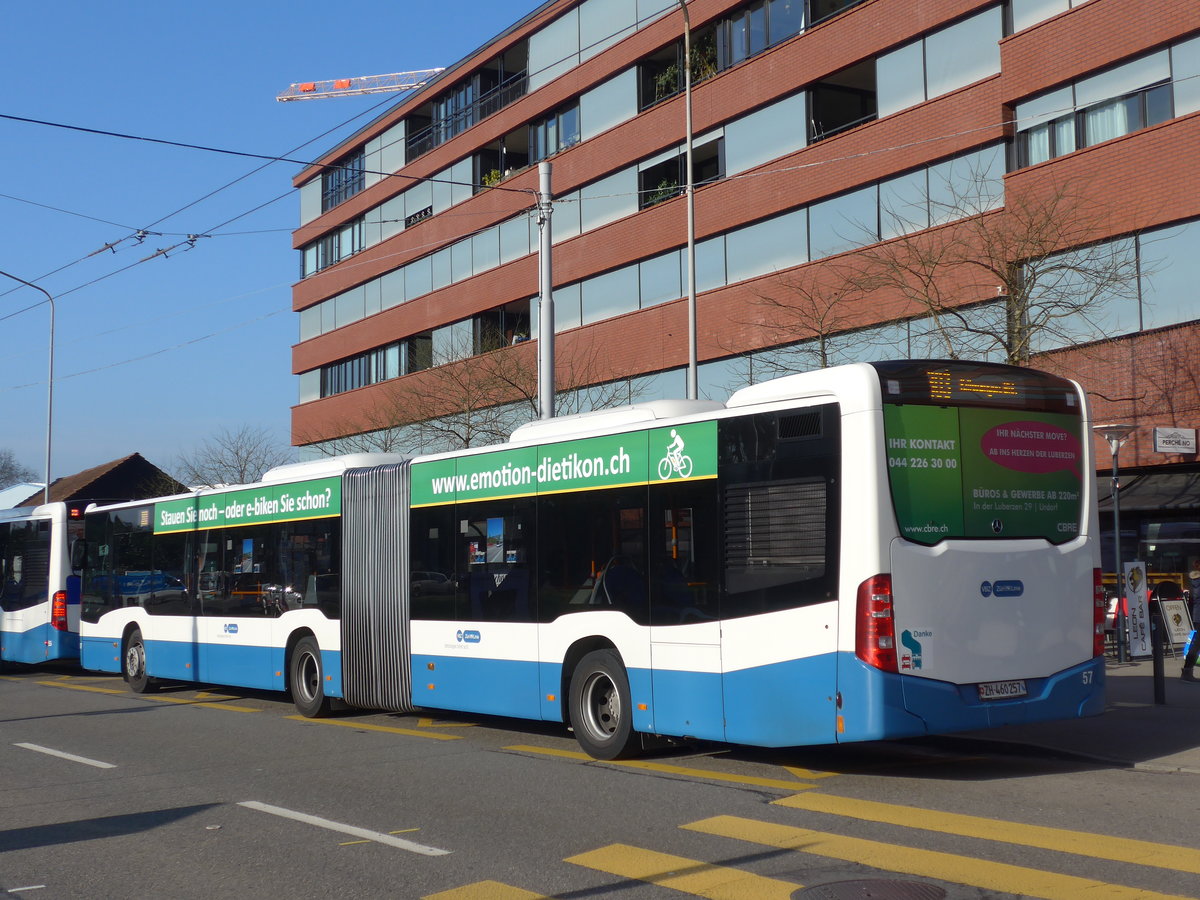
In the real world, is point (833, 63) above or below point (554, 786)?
above

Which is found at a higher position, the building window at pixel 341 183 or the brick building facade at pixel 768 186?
the building window at pixel 341 183

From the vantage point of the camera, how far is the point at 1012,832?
748 centimetres

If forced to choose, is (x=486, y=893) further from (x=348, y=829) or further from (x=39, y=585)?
(x=39, y=585)

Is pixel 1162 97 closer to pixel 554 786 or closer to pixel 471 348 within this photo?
pixel 554 786

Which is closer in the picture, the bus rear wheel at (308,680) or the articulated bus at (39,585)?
the bus rear wheel at (308,680)

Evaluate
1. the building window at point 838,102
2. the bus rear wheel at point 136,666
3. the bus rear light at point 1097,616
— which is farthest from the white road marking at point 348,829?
the building window at point 838,102

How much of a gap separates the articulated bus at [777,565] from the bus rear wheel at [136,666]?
22.9 ft

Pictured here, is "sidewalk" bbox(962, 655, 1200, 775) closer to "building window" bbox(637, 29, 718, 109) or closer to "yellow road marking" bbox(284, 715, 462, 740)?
"yellow road marking" bbox(284, 715, 462, 740)

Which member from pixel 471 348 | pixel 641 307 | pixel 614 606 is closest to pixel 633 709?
pixel 614 606

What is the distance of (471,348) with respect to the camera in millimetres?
39594

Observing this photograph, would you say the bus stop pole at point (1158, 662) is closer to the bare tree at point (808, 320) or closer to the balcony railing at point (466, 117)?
the bare tree at point (808, 320)

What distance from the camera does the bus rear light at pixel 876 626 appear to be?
8633 millimetres

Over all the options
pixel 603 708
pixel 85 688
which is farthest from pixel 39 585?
pixel 603 708

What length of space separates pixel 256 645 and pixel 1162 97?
54.0ft
